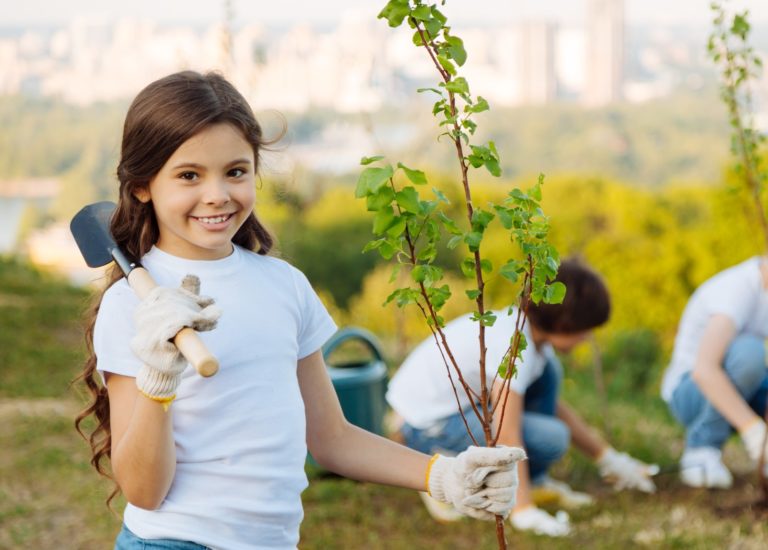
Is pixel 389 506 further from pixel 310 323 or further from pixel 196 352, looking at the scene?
pixel 196 352

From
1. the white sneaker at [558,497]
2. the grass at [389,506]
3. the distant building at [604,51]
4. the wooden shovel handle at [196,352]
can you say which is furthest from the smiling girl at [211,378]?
the distant building at [604,51]

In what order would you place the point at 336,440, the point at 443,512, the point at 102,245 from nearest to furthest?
the point at 102,245 → the point at 336,440 → the point at 443,512

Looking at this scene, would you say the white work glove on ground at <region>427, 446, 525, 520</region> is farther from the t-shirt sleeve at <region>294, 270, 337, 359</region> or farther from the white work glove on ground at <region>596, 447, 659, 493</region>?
the white work glove on ground at <region>596, 447, 659, 493</region>

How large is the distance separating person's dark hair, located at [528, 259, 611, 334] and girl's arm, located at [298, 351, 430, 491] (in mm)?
1385

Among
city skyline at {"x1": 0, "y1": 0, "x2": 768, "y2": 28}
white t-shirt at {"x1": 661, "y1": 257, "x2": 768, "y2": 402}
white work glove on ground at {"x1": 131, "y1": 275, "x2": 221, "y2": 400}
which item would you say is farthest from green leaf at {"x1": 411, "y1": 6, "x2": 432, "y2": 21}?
city skyline at {"x1": 0, "y1": 0, "x2": 768, "y2": 28}

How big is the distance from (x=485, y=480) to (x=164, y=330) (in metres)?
0.55

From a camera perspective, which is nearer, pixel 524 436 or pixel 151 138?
pixel 151 138

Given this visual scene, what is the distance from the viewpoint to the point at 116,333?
1.43 m

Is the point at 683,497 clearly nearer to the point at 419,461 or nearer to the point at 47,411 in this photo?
the point at 419,461

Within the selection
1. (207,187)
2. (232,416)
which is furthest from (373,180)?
(232,416)

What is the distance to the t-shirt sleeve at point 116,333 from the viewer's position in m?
1.41

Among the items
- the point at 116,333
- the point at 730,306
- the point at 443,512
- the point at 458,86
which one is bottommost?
the point at 443,512

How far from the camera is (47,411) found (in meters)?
4.68

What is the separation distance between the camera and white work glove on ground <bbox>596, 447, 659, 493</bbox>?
3443 millimetres
